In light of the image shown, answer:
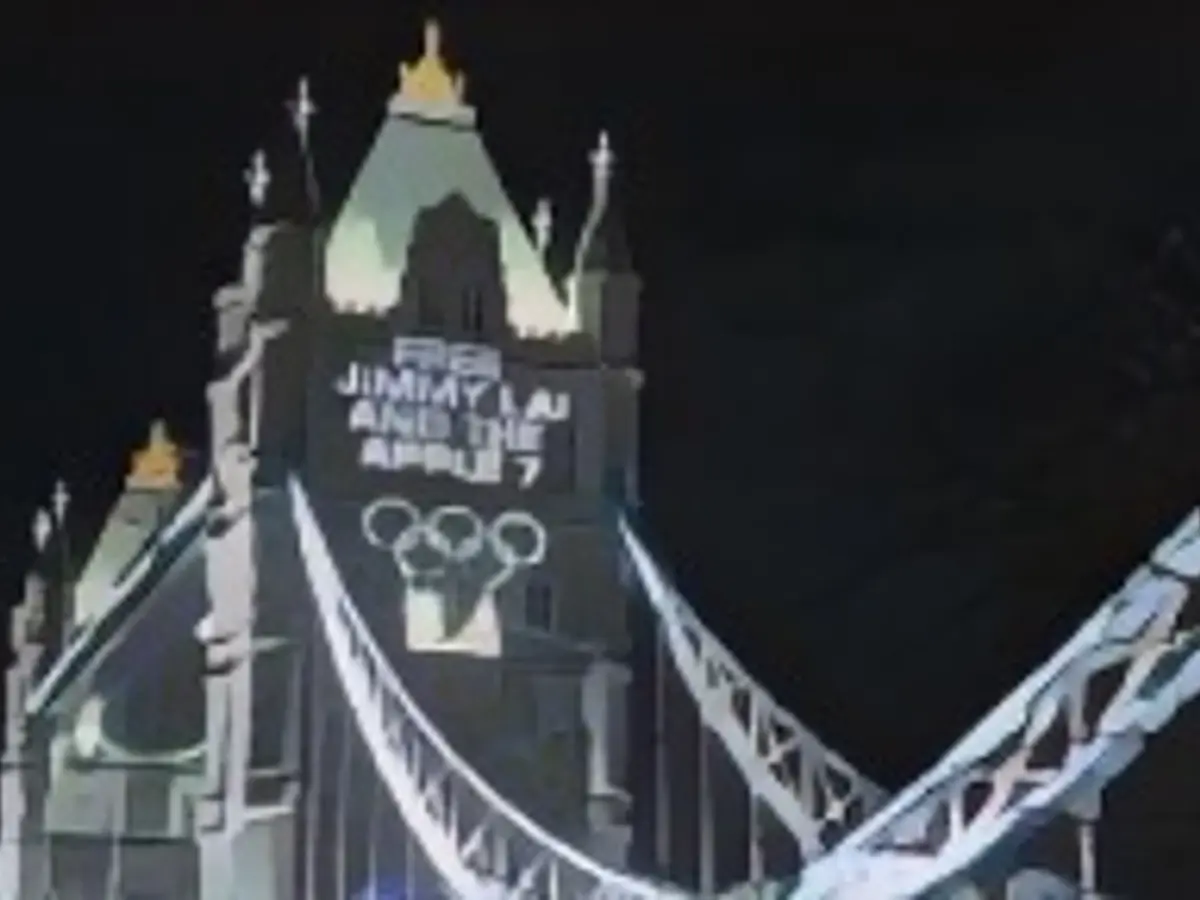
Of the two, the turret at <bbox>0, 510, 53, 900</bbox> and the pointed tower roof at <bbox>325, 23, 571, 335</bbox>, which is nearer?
the pointed tower roof at <bbox>325, 23, 571, 335</bbox>

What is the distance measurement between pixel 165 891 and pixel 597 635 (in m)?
9.08

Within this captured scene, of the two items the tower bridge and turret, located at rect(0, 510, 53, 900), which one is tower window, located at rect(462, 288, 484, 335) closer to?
the tower bridge

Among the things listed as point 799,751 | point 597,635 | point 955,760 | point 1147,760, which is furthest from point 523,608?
point 955,760

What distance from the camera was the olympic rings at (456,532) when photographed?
38.5 metres

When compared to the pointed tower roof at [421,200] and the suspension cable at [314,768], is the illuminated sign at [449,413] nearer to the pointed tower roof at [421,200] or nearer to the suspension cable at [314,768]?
the pointed tower roof at [421,200]

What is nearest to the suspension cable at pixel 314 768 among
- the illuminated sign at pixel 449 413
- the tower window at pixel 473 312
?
the illuminated sign at pixel 449 413

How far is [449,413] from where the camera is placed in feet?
128

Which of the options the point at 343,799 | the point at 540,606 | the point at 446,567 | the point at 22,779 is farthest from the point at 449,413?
the point at 22,779

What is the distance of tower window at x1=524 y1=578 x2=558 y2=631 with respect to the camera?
38594 mm

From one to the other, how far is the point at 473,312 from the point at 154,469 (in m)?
13.5

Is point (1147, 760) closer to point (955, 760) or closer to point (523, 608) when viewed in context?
point (955, 760)

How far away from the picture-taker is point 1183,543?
18516 mm

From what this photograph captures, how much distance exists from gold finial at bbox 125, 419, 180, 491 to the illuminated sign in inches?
518

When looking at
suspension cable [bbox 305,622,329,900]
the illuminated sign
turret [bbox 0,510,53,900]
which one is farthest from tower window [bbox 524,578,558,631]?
turret [bbox 0,510,53,900]
